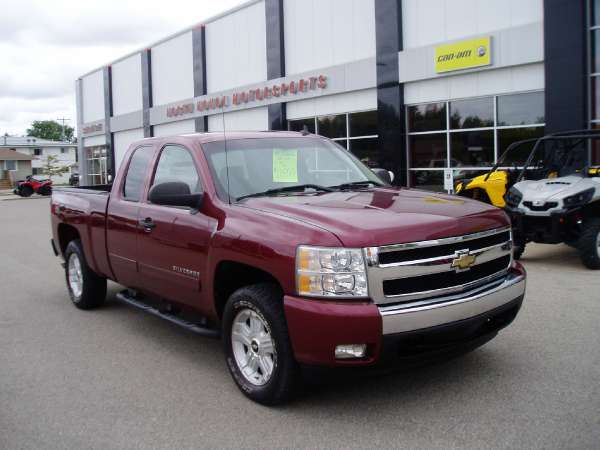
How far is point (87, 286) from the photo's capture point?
691cm

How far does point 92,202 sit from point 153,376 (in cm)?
240

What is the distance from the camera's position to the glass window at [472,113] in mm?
16844

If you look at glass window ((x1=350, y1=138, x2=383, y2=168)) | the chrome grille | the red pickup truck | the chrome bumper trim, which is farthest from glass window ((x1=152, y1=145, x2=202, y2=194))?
glass window ((x1=350, y1=138, x2=383, y2=168))

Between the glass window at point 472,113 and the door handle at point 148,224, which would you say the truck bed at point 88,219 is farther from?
the glass window at point 472,113

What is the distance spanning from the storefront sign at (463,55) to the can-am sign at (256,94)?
500 centimetres

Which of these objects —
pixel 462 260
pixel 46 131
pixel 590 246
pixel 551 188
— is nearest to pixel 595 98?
pixel 551 188

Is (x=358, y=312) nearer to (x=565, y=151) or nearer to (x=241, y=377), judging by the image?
(x=241, y=377)

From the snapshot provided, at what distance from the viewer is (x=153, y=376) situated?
15.7 ft

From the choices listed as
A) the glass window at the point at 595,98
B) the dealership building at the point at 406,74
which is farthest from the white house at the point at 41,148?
the glass window at the point at 595,98

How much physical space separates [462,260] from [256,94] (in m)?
21.6

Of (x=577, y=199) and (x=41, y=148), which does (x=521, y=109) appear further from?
(x=41, y=148)

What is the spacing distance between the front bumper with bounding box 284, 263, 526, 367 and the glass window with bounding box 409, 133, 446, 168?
49.4ft

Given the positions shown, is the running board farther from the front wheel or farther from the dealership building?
the dealership building

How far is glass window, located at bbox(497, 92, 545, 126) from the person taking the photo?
1557 centimetres
